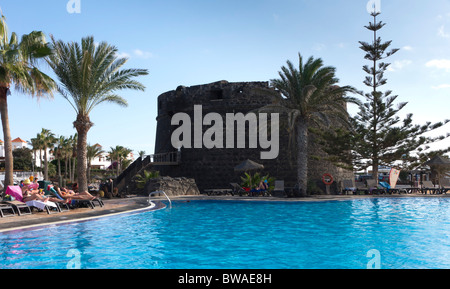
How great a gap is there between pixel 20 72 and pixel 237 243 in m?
11.8

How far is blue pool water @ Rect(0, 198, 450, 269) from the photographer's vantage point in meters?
5.82

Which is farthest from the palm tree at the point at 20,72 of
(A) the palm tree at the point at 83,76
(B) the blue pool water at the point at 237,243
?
(B) the blue pool water at the point at 237,243

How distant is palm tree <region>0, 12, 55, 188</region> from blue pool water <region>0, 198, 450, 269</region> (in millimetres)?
7545

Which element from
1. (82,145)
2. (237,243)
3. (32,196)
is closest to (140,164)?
(82,145)

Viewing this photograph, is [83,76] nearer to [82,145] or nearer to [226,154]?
[82,145]

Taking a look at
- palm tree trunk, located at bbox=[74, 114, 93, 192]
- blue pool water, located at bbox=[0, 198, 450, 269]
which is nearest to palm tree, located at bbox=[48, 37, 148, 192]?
palm tree trunk, located at bbox=[74, 114, 93, 192]

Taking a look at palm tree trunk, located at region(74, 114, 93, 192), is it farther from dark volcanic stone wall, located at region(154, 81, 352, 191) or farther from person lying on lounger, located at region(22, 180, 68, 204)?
dark volcanic stone wall, located at region(154, 81, 352, 191)

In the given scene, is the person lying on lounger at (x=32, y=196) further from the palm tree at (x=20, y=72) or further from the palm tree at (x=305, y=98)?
the palm tree at (x=305, y=98)

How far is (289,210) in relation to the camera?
44.2 feet

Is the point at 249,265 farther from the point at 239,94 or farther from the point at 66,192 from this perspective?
the point at 239,94

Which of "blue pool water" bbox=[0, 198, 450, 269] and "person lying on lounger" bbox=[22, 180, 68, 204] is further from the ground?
"person lying on lounger" bbox=[22, 180, 68, 204]

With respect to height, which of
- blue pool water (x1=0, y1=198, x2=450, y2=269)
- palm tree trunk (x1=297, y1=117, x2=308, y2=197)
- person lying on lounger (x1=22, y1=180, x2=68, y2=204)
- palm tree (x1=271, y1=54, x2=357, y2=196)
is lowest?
blue pool water (x1=0, y1=198, x2=450, y2=269)

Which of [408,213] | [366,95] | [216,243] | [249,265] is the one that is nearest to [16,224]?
[216,243]

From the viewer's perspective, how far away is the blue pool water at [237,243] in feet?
19.1
